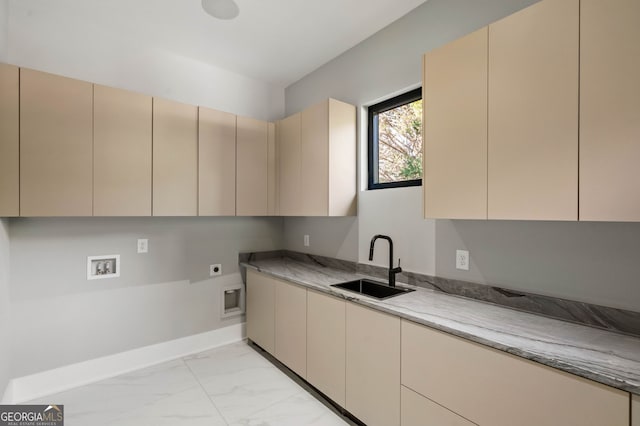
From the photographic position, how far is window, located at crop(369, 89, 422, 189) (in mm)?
2260

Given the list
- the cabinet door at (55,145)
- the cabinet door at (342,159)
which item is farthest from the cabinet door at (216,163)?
the cabinet door at (342,159)

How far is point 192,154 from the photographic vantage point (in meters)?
2.60

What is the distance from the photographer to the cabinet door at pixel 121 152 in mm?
2178

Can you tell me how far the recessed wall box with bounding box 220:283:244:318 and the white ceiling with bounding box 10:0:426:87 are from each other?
2351 millimetres

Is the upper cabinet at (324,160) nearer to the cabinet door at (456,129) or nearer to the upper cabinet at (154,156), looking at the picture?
the upper cabinet at (154,156)

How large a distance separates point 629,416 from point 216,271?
9.76 ft

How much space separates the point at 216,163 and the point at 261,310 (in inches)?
57.3

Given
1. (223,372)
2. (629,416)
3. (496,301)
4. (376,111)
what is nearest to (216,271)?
(223,372)

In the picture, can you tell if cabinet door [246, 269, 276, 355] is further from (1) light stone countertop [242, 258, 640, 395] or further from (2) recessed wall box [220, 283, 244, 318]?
(1) light stone countertop [242, 258, 640, 395]

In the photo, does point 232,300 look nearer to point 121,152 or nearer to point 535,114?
point 121,152

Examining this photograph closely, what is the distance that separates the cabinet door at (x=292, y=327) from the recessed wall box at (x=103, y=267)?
1.39 m

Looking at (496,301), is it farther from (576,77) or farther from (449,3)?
(449,3)

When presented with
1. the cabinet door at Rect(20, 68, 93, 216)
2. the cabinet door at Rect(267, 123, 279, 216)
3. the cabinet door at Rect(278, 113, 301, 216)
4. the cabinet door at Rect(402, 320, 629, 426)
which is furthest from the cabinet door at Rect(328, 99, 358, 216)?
the cabinet door at Rect(20, 68, 93, 216)

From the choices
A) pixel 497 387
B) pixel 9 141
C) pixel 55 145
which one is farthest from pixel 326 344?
pixel 9 141
